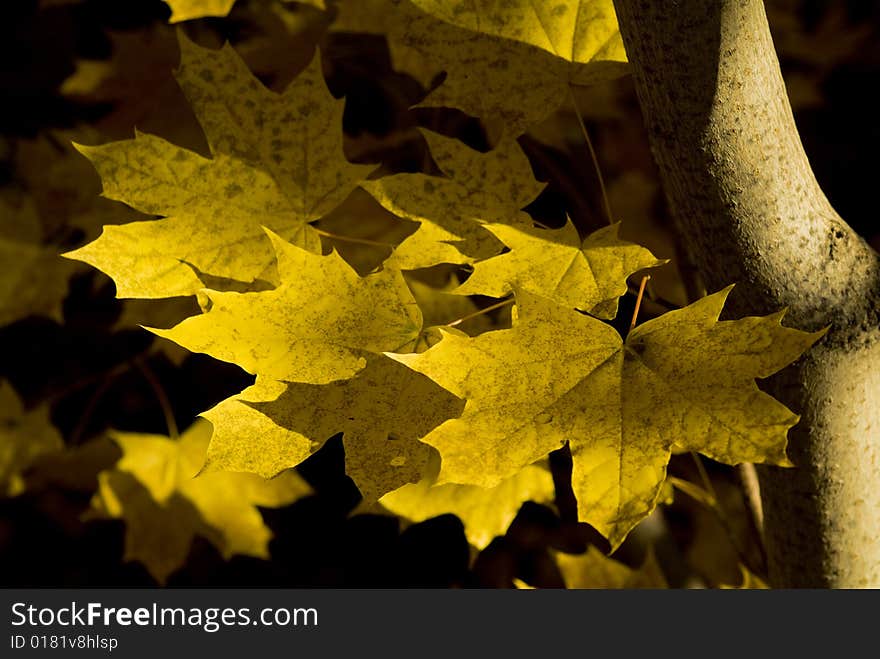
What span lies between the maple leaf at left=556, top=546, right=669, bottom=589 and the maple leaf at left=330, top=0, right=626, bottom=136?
50cm

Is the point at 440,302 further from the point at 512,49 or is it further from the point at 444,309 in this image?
the point at 512,49

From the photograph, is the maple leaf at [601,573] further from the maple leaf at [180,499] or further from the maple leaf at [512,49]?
the maple leaf at [512,49]

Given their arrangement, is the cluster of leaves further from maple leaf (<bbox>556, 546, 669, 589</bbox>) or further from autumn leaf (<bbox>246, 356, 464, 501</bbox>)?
maple leaf (<bbox>556, 546, 669, 589</bbox>)

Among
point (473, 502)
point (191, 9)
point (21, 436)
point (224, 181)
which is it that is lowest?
point (21, 436)

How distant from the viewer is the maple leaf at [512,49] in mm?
612

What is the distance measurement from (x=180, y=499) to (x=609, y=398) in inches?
23.5

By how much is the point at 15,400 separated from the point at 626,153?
2.77ft

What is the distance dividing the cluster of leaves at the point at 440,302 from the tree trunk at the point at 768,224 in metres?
0.05

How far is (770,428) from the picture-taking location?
1.48 ft

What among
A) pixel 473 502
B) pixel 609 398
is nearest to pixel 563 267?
pixel 609 398

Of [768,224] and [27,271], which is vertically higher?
[768,224]

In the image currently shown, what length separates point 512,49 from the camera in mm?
620

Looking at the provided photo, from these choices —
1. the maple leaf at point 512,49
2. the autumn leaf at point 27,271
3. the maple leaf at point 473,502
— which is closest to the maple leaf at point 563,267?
the maple leaf at point 512,49

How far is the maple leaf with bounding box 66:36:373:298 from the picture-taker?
60 cm
